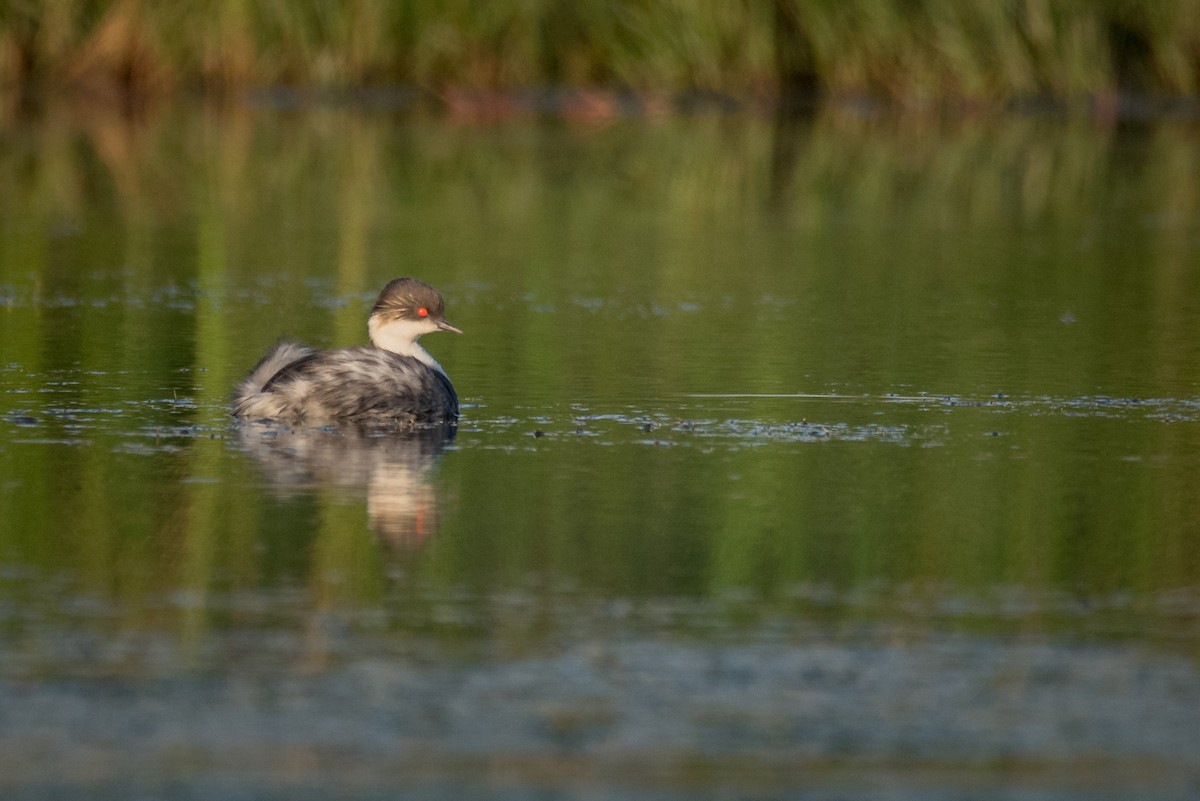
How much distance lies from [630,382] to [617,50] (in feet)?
50.4

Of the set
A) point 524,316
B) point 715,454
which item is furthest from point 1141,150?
point 715,454

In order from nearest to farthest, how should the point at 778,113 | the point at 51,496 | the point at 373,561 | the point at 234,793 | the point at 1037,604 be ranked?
1. the point at 234,793
2. the point at 1037,604
3. the point at 373,561
4. the point at 51,496
5. the point at 778,113

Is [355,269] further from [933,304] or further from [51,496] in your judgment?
[51,496]

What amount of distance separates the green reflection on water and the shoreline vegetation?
11.6 feet

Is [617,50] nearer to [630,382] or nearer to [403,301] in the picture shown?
[630,382]

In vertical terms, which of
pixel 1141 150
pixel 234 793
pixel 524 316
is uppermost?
pixel 1141 150

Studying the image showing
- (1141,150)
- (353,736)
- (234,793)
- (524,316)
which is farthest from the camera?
(1141,150)

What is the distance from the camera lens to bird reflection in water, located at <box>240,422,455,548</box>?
22.1ft

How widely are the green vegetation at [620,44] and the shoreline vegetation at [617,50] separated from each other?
2 centimetres

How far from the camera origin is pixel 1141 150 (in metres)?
21.1

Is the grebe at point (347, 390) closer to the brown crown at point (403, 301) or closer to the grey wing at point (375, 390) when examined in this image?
the grey wing at point (375, 390)

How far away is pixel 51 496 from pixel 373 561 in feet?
4.29

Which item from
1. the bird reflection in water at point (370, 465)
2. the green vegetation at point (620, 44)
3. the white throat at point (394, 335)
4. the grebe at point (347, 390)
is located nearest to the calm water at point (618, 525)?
the bird reflection in water at point (370, 465)

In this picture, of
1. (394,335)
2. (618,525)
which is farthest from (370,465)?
(394,335)
